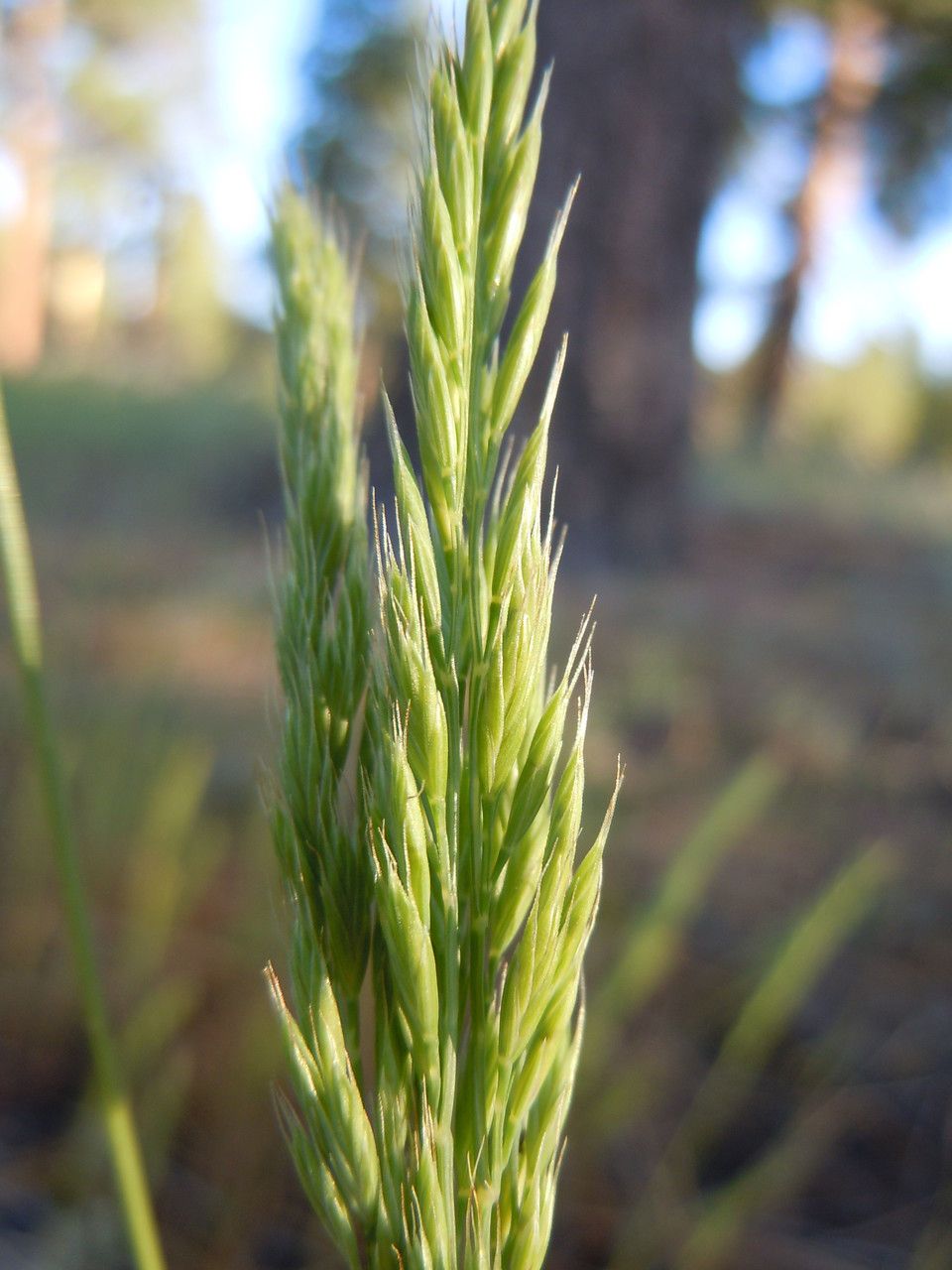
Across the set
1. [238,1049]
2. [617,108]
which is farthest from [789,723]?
[617,108]

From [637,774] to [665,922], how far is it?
3.84ft

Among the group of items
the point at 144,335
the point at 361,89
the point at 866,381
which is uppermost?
the point at 361,89

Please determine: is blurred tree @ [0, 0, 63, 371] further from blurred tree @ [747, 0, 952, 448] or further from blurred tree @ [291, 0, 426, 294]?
blurred tree @ [747, 0, 952, 448]

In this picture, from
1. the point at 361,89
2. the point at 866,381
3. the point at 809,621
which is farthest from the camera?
the point at 866,381

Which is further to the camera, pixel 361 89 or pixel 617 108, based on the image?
pixel 361 89

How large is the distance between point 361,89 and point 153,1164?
10708mm

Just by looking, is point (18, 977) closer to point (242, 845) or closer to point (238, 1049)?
point (238, 1049)

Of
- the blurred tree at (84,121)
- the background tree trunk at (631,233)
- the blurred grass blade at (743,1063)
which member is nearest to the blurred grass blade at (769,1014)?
the blurred grass blade at (743,1063)

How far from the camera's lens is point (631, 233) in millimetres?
3020

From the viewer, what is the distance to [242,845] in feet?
5.38

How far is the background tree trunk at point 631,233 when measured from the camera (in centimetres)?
272

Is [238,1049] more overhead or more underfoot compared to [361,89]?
more underfoot

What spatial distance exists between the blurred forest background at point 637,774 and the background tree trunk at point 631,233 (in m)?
0.01

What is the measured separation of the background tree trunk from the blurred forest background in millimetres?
11
